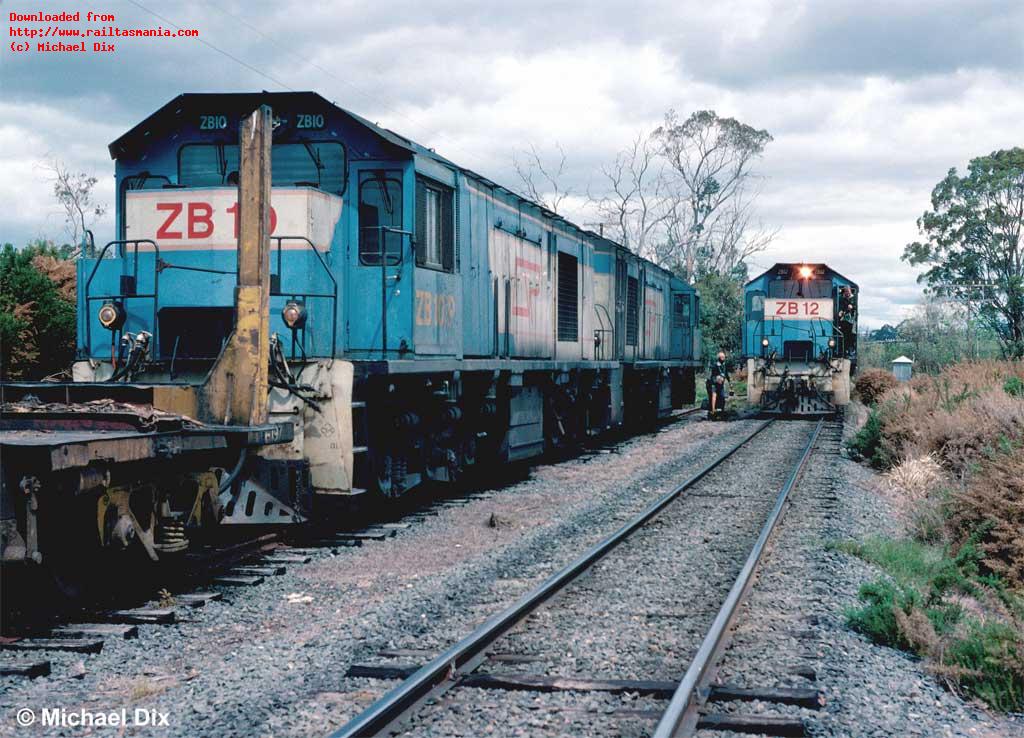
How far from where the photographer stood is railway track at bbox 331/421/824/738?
4027mm

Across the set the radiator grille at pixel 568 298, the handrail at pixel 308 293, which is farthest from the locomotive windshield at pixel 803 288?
the handrail at pixel 308 293

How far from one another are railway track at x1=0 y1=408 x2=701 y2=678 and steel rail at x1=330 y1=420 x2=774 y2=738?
1.67 meters

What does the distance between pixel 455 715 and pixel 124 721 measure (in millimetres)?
1297

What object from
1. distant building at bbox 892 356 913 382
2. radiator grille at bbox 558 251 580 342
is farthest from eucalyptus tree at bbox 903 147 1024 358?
radiator grille at bbox 558 251 580 342

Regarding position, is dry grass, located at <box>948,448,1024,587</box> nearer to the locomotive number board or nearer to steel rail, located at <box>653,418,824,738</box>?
steel rail, located at <box>653,418,824,738</box>

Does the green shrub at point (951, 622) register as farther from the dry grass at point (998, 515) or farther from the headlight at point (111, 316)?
the headlight at point (111, 316)

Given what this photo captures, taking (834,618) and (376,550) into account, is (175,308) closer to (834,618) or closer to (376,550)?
(376,550)

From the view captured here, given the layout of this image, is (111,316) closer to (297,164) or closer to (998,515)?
(297,164)

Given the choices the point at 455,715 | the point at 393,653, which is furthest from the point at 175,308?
the point at 455,715

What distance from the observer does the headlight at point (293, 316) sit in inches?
293

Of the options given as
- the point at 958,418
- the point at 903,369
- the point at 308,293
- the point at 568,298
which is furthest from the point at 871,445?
the point at 903,369

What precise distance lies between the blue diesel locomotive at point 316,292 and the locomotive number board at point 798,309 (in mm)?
14533

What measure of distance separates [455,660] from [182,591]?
221cm

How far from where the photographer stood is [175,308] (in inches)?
309
